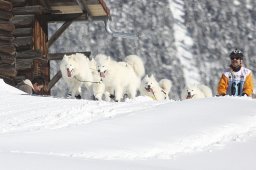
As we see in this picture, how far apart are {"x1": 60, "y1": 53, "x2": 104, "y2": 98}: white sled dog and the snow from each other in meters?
5.88

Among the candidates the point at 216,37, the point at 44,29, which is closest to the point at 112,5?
the point at 216,37

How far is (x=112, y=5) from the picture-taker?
66812 millimetres

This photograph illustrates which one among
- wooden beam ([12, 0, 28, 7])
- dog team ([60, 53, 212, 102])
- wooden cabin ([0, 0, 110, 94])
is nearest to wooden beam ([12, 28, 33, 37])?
wooden cabin ([0, 0, 110, 94])

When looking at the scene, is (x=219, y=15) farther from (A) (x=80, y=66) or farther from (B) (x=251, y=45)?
(A) (x=80, y=66)

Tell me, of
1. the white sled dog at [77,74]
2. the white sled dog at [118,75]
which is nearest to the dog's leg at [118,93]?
the white sled dog at [118,75]

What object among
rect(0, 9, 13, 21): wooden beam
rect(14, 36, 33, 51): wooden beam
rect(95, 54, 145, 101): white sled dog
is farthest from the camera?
rect(14, 36, 33, 51): wooden beam

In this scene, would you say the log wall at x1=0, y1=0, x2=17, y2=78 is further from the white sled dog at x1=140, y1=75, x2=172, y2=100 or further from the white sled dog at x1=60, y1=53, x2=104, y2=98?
the white sled dog at x1=140, y1=75, x2=172, y2=100

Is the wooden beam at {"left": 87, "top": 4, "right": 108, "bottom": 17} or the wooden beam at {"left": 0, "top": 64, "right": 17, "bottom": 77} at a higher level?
the wooden beam at {"left": 87, "top": 4, "right": 108, "bottom": 17}

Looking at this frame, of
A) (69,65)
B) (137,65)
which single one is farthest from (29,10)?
(137,65)

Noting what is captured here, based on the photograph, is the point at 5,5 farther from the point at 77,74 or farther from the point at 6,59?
the point at 77,74

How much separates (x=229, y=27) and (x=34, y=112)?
208ft

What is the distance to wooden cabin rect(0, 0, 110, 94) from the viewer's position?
15477 millimetres

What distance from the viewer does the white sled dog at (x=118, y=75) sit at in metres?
14.3

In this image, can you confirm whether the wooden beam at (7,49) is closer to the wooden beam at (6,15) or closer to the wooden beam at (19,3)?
the wooden beam at (6,15)
